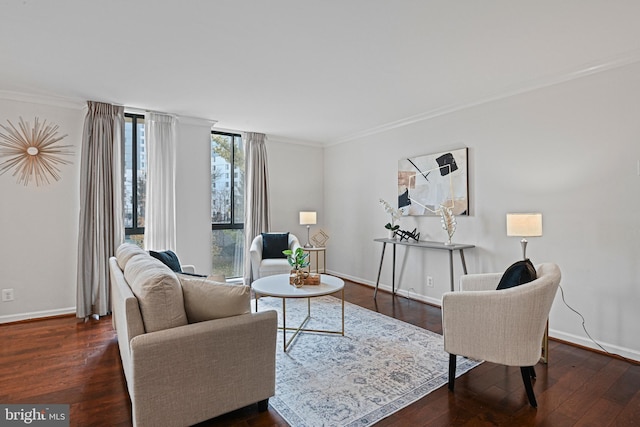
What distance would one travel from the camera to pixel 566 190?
3.16 m

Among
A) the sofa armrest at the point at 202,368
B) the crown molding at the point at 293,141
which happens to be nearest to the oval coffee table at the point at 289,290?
the sofa armrest at the point at 202,368

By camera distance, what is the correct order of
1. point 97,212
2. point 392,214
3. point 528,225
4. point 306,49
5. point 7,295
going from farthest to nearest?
point 392,214 < point 97,212 < point 7,295 < point 528,225 < point 306,49

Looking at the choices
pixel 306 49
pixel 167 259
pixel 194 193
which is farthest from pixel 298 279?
pixel 194 193

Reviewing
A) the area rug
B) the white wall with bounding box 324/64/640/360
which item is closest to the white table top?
the area rug

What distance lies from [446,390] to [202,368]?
1657 millimetres

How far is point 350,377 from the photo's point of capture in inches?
97.4

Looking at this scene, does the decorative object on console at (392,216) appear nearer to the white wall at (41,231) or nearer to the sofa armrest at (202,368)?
the sofa armrest at (202,368)

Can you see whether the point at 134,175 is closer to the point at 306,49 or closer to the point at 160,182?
the point at 160,182

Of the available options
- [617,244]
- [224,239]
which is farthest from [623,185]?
[224,239]

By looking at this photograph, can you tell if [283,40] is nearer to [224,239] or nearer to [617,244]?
[617,244]

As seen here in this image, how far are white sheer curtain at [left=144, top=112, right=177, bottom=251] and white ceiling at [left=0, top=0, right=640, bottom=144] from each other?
0.49 m

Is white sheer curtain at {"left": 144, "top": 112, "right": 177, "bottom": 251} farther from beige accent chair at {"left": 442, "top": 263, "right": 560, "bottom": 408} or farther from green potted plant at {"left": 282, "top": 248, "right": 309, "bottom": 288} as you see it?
beige accent chair at {"left": 442, "top": 263, "right": 560, "bottom": 408}

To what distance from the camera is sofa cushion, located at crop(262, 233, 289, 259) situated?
16.7 feet

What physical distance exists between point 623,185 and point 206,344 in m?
3.51
